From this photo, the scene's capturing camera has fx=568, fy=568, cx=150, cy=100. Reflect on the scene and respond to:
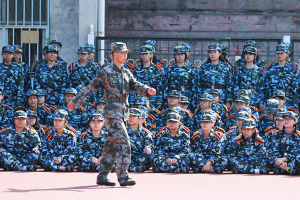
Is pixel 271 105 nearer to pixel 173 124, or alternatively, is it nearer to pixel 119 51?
pixel 173 124

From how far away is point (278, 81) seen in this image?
11.1 metres

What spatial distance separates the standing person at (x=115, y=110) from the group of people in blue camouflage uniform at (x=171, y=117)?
219 centimetres

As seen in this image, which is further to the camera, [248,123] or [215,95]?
[215,95]

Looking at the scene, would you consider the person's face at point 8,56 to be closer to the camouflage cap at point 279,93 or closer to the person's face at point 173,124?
the person's face at point 173,124

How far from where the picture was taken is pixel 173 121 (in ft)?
31.7

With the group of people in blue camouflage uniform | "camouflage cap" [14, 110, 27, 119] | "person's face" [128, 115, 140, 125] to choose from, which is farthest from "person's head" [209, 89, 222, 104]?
"camouflage cap" [14, 110, 27, 119]

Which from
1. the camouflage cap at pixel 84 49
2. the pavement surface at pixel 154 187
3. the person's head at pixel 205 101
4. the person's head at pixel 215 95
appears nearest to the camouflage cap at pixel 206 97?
the person's head at pixel 205 101

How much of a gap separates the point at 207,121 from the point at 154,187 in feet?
8.81

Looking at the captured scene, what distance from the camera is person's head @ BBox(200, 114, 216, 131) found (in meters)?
9.62

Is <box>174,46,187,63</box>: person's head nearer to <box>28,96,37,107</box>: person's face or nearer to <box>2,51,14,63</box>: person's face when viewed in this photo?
<box>28,96,37,107</box>: person's face

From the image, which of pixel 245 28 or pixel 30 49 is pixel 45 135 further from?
pixel 245 28

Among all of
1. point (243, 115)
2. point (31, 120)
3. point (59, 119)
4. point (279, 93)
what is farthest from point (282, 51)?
point (31, 120)

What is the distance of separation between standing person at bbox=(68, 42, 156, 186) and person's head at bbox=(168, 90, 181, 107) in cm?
337

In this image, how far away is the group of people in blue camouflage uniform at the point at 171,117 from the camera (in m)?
9.41
